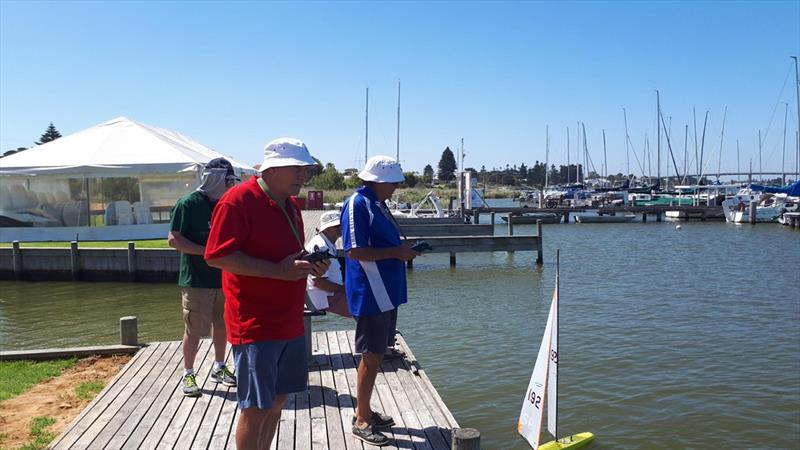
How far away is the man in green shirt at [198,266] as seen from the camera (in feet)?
16.6

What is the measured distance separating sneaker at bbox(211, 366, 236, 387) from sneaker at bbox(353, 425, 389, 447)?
167 centimetres

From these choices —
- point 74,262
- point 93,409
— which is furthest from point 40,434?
point 74,262

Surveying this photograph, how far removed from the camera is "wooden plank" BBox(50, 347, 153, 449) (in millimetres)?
4349

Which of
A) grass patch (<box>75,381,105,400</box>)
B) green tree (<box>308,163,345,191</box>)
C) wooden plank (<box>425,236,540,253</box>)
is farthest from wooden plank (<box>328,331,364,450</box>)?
green tree (<box>308,163,345,191</box>)

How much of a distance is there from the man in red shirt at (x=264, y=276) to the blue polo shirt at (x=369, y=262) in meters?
1.02

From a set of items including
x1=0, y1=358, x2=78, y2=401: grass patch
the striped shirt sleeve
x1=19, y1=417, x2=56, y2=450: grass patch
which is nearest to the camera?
the striped shirt sleeve

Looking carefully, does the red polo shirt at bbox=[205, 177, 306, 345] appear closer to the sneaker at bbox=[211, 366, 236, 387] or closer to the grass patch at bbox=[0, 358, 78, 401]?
the sneaker at bbox=[211, 366, 236, 387]

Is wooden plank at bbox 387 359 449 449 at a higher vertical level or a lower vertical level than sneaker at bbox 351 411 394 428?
lower

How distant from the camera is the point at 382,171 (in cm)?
436

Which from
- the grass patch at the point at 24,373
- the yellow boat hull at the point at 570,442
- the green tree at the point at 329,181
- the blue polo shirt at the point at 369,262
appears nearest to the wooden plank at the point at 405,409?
the blue polo shirt at the point at 369,262

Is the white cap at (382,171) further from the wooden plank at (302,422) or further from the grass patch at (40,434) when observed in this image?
the grass patch at (40,434)

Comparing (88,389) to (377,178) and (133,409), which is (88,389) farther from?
(377,178)

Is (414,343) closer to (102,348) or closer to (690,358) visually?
(690,358)

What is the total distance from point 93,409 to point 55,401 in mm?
963
